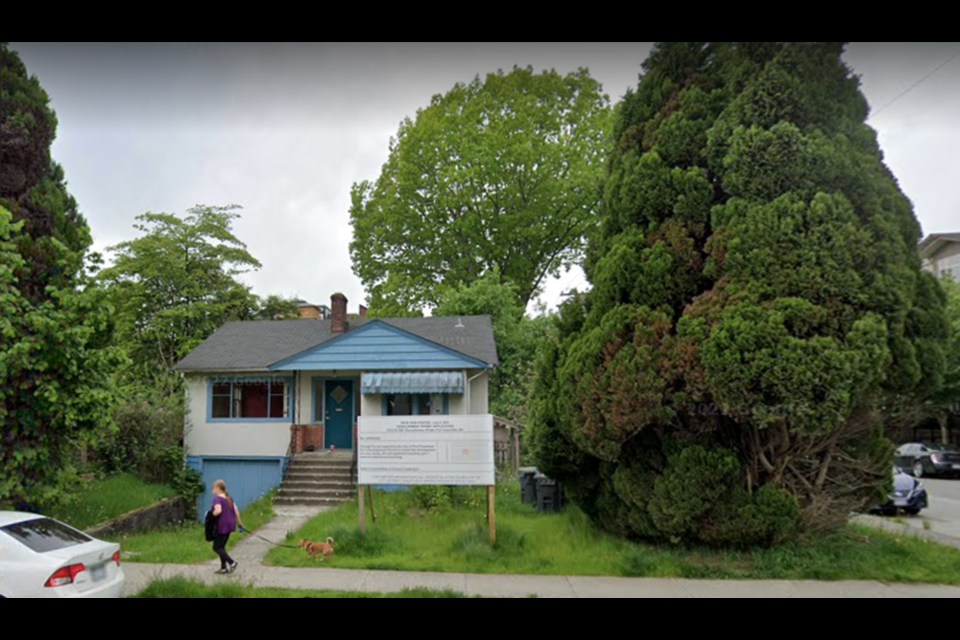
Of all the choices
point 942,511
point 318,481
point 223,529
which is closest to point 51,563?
point 223,529

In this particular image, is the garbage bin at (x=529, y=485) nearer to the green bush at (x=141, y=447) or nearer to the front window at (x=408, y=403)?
the front window at (x=408, y=403)

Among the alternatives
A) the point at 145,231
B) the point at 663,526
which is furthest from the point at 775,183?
the point at 145,231

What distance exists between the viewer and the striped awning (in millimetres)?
16062

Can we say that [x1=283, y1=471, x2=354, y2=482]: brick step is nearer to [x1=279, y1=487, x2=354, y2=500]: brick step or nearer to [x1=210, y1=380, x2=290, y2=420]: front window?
[x1=279, y1=487, x2=354, y2=500]: brick step

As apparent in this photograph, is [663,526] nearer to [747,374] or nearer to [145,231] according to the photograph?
[747,374]

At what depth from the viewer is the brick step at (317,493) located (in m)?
14.7

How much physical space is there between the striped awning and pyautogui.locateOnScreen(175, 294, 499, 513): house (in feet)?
0.09

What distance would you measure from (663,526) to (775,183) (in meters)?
4.94

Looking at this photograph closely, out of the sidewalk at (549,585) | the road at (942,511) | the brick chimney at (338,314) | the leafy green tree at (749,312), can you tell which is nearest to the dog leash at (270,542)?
the sidewalk at (549,585)

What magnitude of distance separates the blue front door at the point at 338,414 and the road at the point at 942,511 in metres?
14.0

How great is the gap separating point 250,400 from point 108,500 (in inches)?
210

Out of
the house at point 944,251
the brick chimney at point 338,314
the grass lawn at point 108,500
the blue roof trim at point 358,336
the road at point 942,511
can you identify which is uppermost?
the house at point 944,251

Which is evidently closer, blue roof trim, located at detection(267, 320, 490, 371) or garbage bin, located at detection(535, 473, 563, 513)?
garbage bin, located at detection(535, 473, 563, 513)

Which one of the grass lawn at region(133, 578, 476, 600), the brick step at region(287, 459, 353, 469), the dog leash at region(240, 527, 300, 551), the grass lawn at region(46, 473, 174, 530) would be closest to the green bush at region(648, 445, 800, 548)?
the grass lawn at region(133, 578, 476, 600)
